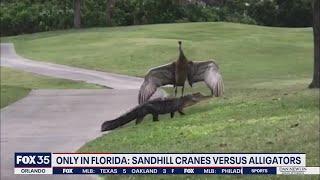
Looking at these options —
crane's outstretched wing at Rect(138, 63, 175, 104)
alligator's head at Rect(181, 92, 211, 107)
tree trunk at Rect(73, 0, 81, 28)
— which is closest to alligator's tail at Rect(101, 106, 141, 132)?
crane's outstretched wing at Rect(138, 63, 175, 104)

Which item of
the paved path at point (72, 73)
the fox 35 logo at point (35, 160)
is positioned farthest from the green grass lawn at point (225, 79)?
the fox 35 logo at point (35, 160)

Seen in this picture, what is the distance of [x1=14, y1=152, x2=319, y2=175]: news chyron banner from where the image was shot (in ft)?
19.9

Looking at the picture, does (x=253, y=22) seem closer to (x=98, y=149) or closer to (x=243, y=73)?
(x=243, y=73)

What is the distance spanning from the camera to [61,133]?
13477 millimetres

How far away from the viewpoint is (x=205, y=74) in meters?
13.5

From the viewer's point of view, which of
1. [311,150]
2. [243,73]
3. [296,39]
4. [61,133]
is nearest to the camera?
[311,150]

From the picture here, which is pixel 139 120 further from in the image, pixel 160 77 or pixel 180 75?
pixel 180 75

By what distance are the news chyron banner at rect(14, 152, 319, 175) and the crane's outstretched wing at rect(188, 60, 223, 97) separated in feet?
23.2

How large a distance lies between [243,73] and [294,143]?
15.4m

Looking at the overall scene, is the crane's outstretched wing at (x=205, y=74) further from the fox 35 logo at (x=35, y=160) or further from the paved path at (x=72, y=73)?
the paved path at (x=72, y=73)

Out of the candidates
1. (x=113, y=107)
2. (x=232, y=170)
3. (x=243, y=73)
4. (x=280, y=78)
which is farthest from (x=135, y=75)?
(x=232, y=170)

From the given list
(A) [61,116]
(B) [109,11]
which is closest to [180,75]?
(A) [61,116]

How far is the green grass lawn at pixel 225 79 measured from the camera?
10.1m

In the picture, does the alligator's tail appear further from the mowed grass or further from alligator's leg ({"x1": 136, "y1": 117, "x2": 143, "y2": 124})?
the mowed grass
